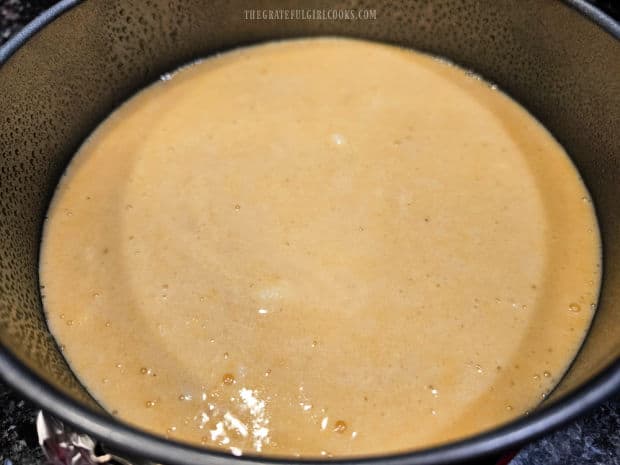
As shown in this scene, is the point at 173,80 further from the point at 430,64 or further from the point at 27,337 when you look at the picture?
the point at 27,337

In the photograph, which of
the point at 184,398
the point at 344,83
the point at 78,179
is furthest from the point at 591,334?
the point at 78,179

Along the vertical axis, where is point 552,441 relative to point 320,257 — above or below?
below

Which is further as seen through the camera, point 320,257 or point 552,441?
point 320,257
